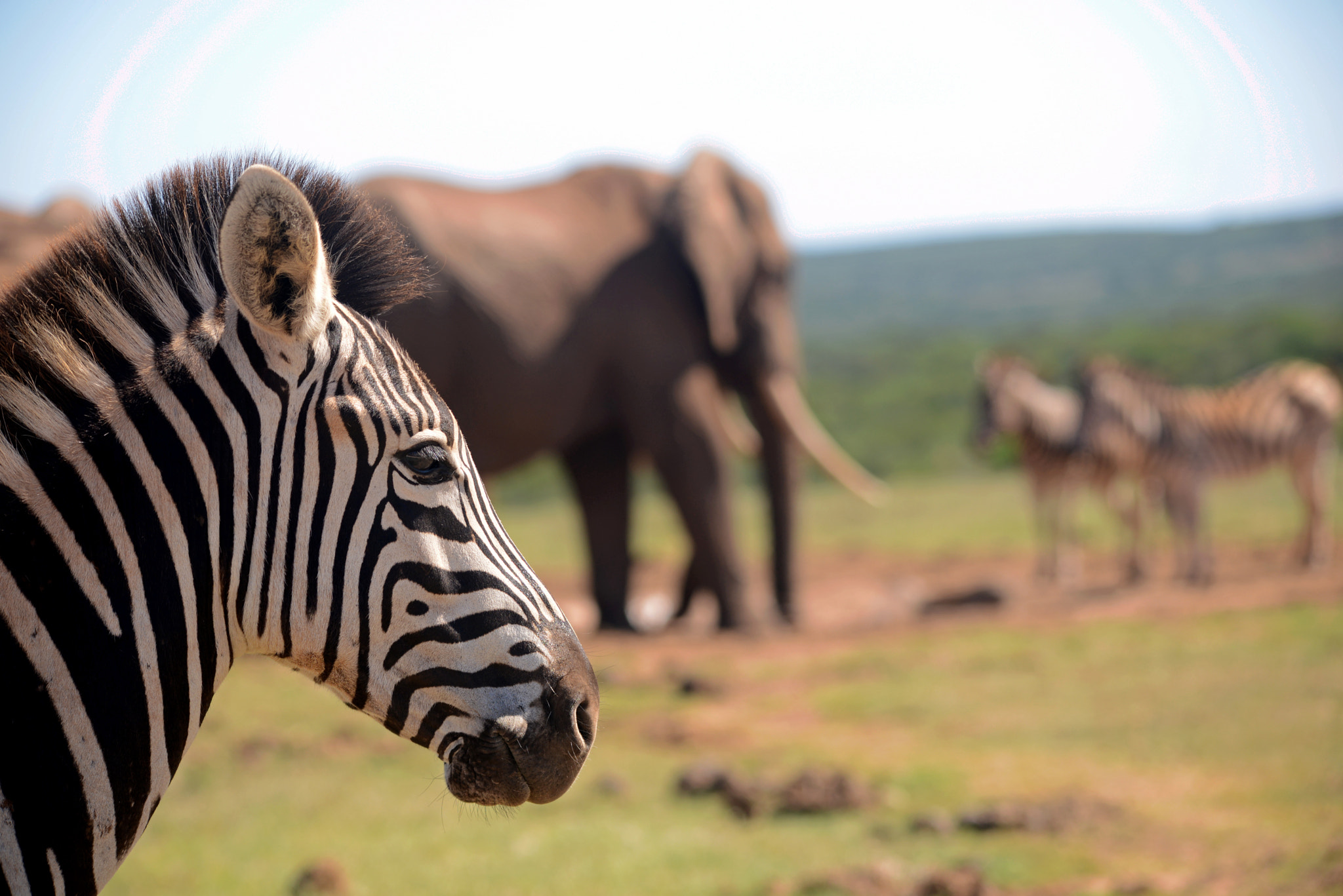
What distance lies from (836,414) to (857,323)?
59.9m

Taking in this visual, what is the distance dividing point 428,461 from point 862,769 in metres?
4.95

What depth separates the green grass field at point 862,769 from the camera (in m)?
4.91

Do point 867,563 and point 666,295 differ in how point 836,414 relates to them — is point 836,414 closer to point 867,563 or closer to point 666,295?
point 867,563

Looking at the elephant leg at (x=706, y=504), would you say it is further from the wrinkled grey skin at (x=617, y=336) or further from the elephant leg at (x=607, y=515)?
the elephant leg at (x=607, y=515)

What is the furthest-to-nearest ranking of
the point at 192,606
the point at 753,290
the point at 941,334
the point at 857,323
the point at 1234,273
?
the point at 857,323 < the point at 1234,273 < the point at 941,334 < the point at 753,290 < the point at 192,606

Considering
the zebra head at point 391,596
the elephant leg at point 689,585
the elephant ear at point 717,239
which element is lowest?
the elephant leg at point 689,585

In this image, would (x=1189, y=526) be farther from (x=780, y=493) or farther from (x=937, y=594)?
(x=780, y=493)

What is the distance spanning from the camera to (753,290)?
11.0 m

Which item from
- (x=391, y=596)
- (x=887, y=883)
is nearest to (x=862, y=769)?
(x=887, y=883)

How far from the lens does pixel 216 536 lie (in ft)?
6.45

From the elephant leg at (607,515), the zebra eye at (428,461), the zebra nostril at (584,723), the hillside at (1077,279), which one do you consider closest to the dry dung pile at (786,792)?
the zebra nostril at (584,723)

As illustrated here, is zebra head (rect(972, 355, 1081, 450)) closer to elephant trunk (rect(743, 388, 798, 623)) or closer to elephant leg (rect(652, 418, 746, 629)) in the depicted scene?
elephant trunk (rect(743, 388, 798, 623))

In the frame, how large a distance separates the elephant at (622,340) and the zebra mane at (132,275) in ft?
19.8

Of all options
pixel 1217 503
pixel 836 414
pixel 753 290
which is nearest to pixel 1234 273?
pixel 836 414
